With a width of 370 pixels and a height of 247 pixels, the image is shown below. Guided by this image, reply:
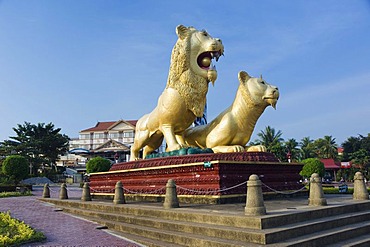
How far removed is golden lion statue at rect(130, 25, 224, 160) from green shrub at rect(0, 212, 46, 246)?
4856 mm

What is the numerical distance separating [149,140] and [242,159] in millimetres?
4672

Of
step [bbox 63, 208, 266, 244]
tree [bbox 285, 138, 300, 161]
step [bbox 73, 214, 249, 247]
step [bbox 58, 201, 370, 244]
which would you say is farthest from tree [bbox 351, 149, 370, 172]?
step [bbox 73, 214, 249, 247]

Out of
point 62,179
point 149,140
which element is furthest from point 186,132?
point 62,179

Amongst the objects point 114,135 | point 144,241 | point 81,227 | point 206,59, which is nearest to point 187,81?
point 206,59

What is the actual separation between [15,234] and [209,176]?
4.62 meters

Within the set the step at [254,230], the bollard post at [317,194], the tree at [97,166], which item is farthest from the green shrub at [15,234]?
the tree at [97,166]

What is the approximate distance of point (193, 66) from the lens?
11.1 meters

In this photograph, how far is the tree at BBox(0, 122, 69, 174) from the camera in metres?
43.6

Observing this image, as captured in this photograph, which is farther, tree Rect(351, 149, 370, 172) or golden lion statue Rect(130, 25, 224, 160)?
tree Rect(351, 149, 370, 172)

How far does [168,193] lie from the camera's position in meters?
7.76

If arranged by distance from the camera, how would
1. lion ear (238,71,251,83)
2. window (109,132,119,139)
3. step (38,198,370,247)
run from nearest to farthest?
step (38,198,370,247) < lion ear (238,71,251,83) < window (109,132,119,139)

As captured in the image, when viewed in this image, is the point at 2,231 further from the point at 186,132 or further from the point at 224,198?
the point at 186,132

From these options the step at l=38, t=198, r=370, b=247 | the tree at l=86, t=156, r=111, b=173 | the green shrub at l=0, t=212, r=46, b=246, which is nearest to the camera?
the step at l=38, t=198, r=370, b=247

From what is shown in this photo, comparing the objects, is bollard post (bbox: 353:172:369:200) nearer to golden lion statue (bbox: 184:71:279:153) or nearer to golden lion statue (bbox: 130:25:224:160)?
golden lion statue (bbox: 184:71:279:153)
